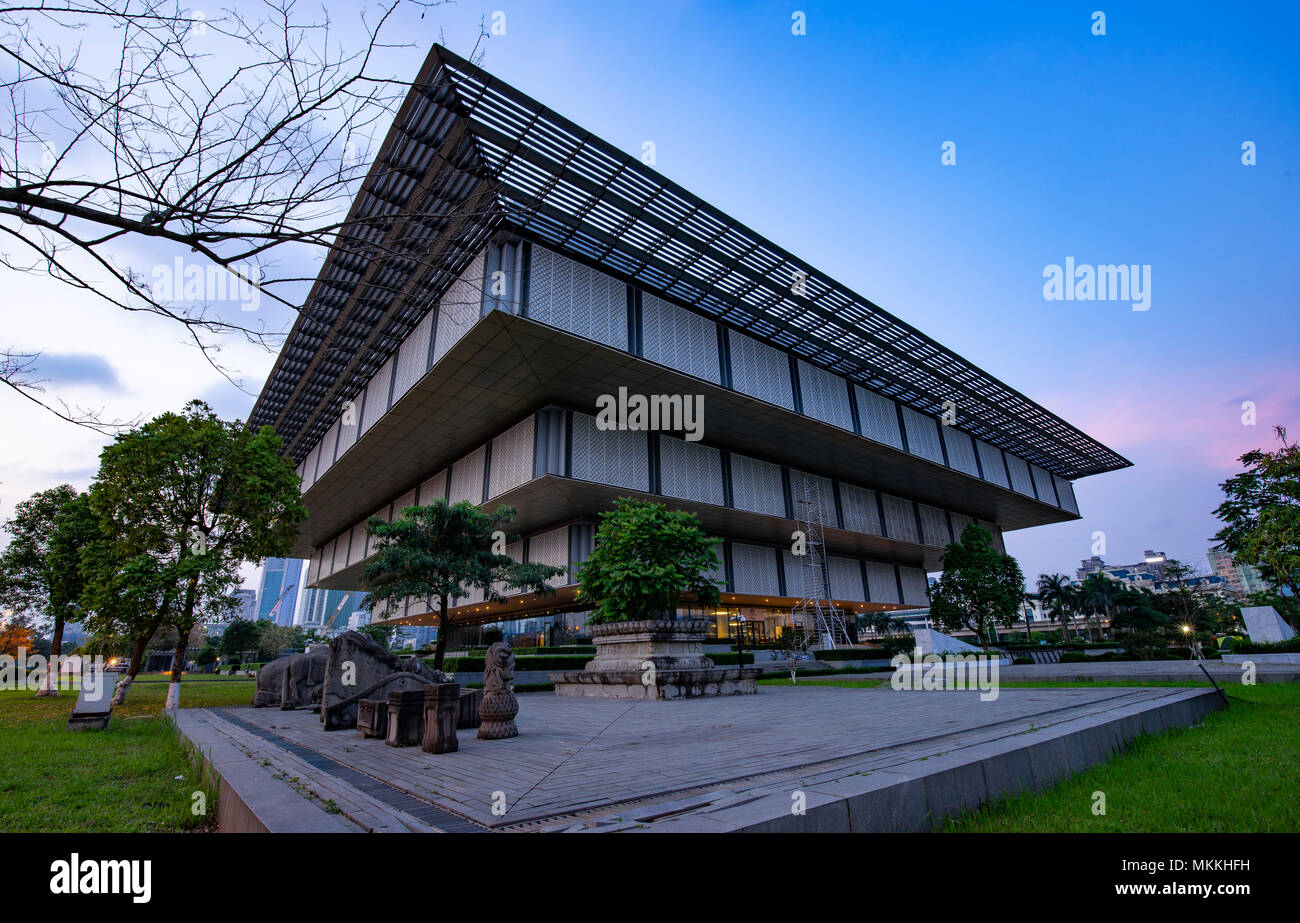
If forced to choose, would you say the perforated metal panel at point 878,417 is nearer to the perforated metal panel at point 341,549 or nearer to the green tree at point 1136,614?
the perforated metal panel at point 341,549

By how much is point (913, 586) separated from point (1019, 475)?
12.9m

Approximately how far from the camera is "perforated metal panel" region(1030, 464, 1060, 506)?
48.9 meters

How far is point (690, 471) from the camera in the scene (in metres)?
32.5

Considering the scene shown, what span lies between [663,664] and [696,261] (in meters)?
17.2

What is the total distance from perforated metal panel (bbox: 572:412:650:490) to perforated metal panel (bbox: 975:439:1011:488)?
93.2 ft

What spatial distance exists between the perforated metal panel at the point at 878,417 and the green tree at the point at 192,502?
30.3m

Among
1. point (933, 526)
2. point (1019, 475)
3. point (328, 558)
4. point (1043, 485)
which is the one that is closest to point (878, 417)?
point (933, 526)

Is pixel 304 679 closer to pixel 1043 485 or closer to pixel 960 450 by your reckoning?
pixel 960 450

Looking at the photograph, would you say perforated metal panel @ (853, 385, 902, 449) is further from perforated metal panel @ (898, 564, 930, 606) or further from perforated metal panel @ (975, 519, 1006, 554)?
perforated metal panel @ (975, 519, 1006, 554)

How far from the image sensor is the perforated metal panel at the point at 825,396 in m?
32.3

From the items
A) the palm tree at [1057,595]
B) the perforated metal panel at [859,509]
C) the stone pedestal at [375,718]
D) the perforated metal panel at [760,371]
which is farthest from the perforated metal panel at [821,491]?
the palm tree at [1057,595]

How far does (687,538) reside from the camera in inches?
645

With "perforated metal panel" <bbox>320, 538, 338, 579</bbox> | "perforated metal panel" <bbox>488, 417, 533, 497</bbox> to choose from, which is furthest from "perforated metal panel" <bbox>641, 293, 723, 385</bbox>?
"perforated metal panel" <bbox>320, 538, 338, 579</bbox>
